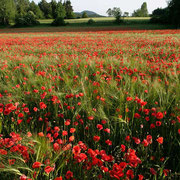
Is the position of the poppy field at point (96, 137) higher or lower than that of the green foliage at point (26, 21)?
lower

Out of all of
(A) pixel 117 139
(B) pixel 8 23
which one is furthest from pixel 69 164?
(B) pixel 8 23

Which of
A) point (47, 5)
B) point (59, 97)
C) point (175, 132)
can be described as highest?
point (47, 5)

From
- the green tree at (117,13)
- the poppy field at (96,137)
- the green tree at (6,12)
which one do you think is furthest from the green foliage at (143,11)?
the poppy field at (96,137)

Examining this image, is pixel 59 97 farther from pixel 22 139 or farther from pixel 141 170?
pixel 141 170

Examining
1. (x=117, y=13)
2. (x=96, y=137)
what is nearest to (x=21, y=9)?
(x=117, y=13)

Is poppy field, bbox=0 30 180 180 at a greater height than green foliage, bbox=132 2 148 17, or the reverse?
green foliage, bbox=132 2 148 17

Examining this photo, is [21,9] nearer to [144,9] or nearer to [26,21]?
[26,21]

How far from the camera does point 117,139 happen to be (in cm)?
152

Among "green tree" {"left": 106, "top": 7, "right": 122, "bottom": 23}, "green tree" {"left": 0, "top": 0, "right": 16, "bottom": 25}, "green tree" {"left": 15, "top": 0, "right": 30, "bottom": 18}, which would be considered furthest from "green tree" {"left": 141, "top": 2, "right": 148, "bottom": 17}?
"green tree" {"left": 0, "top": 0, "right": 16, "bottom": 25}

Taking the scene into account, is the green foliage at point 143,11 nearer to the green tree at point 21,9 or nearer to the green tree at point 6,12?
the green tree at point 21,9

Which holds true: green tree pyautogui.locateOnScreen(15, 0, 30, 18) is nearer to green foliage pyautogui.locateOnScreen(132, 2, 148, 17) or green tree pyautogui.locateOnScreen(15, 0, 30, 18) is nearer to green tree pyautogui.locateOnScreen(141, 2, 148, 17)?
green foliage pyautogui.locateOnScreen(132, 2, 148, 17)

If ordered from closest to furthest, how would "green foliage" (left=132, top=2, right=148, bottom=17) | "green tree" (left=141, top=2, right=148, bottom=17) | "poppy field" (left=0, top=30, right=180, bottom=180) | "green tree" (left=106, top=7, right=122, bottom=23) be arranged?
"poppy field" (left=0, top=30, right=180, bottom=180) < "green tree" (left=106, top=7, right=122, bottom=23) < "green foliage" (left=132, top=2, right=148, bottom=17) < "green tree" (left=141, top=2, right=148, bottom=17)

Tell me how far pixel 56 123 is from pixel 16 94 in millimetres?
747

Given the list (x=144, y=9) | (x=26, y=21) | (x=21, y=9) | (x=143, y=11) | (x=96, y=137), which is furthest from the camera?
(x=144, y=9)
